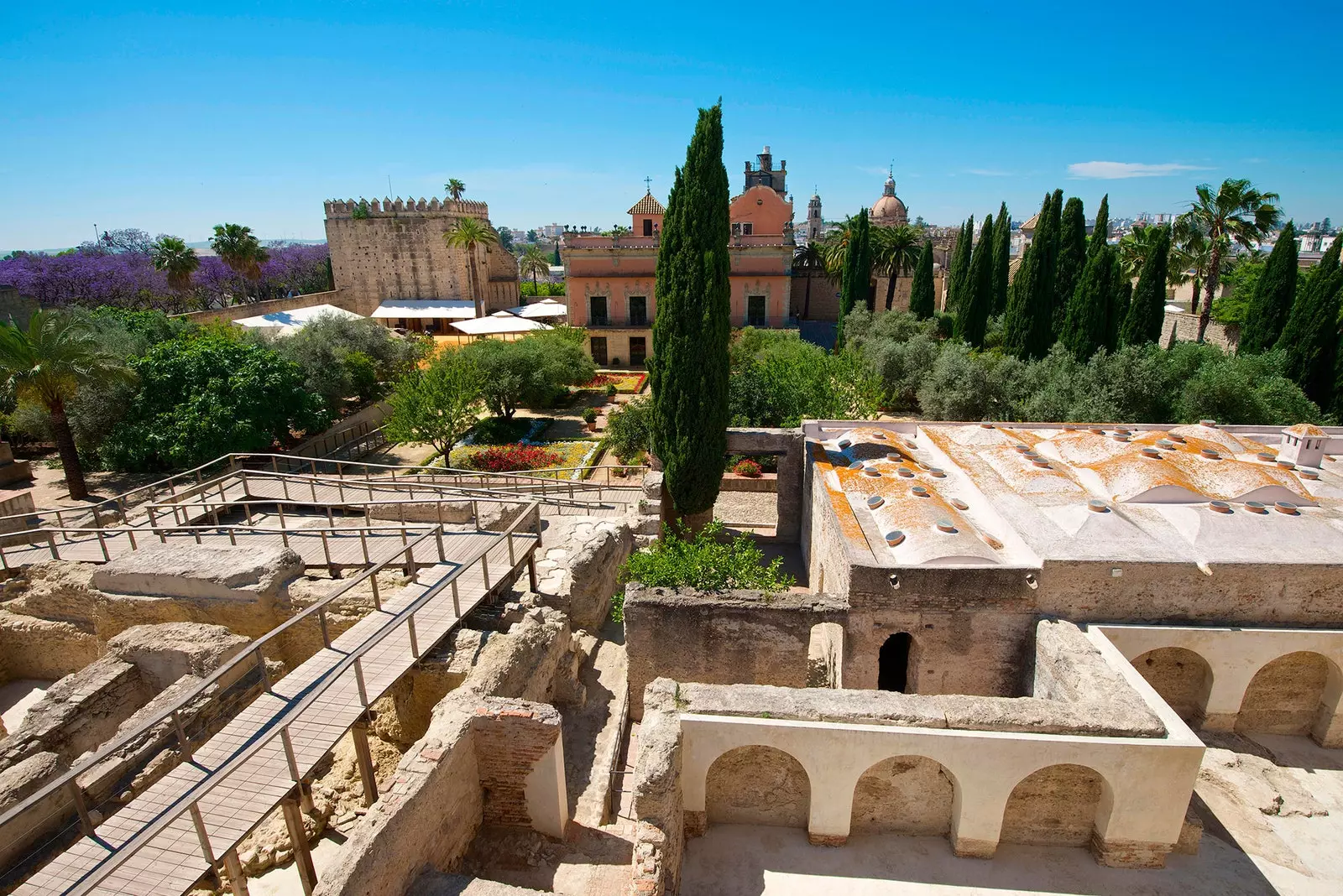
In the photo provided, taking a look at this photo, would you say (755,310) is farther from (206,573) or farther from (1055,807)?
(1055,807)

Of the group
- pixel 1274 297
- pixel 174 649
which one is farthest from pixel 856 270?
pixel 174 649

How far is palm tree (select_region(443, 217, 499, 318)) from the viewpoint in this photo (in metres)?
44.1

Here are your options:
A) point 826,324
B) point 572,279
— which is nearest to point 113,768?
point 572,279

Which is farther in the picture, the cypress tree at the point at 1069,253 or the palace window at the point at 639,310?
the palace window at the point at 639,310

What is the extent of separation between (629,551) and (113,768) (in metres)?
9.07

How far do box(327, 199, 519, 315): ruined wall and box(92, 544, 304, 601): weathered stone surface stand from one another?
126ft

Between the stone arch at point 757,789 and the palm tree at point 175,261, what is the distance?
131 feet

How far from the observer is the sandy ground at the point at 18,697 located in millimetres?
11047

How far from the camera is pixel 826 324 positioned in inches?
1783

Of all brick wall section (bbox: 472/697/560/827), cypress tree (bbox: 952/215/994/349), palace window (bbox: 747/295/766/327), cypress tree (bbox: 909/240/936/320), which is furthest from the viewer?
palace window (bbox: 747/295/766/327)

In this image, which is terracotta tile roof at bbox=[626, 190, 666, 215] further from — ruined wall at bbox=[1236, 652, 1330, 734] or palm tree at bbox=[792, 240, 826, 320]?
ruined wall at bbox=[1236, 652, 1330, 734]

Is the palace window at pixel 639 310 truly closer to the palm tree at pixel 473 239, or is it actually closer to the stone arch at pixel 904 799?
the palm tree at pixel 473 239

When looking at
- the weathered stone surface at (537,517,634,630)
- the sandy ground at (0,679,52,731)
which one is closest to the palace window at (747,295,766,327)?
the weathered stone surface at (537,517,634,630)

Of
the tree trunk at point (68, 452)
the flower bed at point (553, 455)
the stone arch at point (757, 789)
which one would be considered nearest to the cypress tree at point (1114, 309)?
the flower bed at point (553, 455)
